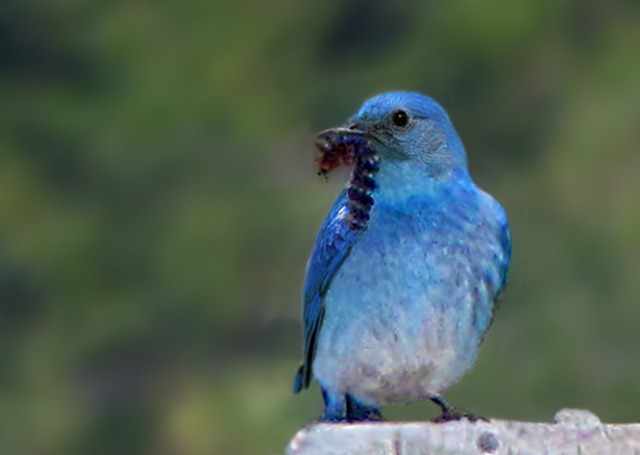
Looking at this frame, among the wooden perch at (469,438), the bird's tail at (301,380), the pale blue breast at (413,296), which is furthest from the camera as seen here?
the bird's tail at (301,380)

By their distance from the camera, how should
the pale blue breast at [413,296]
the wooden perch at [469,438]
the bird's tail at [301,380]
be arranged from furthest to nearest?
1. the bird's tail at [301,380]
2. the pale blue breast at [413,296]
3. the wooden perch at [469,438]

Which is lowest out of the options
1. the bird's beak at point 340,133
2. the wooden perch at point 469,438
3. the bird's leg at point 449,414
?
the wooden perch at point 469,438

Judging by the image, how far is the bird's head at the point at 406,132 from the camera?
1.83 metres

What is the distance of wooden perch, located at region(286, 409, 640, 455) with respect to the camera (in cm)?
164

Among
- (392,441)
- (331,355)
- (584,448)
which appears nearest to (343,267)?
(331,355)

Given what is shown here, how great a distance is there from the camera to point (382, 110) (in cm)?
185

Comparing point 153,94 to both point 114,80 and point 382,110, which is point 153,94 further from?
point 382,110

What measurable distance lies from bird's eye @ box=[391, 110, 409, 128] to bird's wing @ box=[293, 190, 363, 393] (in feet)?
0.38

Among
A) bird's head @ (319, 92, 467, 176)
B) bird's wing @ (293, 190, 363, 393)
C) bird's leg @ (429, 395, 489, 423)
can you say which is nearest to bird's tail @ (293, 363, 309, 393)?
bird's wing @ (293, 190, 363, 393)

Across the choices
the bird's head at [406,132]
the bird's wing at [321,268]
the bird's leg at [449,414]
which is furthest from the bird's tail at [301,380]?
the bird's head at [406,132]

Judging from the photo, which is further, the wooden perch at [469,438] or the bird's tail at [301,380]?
the bird's tail at [301,380]

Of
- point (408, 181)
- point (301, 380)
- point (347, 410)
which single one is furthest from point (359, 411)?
point (408, 181)

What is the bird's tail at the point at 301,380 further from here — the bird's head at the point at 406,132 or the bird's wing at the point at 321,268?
Answer: the bird's head at the point at 406,132

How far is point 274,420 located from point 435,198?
2382mm
